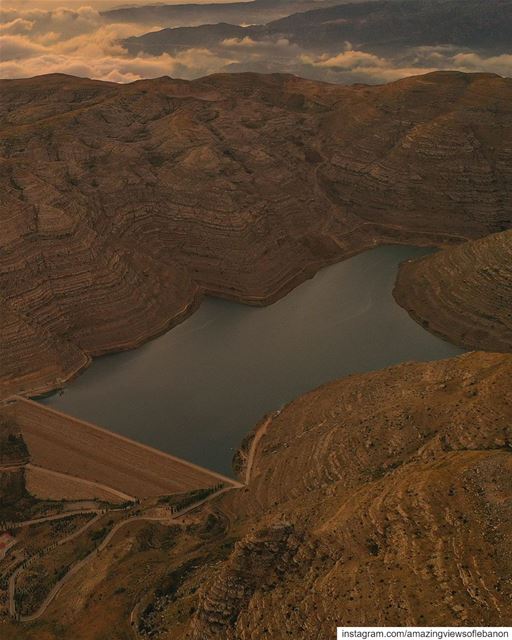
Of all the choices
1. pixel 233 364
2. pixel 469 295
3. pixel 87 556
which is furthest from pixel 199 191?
pixel 87 556

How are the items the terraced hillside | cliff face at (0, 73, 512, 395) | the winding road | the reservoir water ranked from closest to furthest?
the terraced hillside → the winding road → the reservoir water → cliff face at (0, 73, 512, 395)

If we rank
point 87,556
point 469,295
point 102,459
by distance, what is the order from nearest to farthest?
point 87,556 < point 102,459 < point 469,295

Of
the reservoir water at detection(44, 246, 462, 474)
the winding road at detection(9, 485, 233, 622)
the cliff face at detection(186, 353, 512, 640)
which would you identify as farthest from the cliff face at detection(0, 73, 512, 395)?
the cliff face at detection(186, 353, 512, 640)

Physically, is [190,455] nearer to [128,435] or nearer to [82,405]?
[128,435]

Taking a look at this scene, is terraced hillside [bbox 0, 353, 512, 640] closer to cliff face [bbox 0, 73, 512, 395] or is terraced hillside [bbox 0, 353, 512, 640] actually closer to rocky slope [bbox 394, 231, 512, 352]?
rocky slope [bbox 394, 231, 512, 352]

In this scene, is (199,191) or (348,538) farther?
(199,191)

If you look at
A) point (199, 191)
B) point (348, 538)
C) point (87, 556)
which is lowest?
point (87, 556)

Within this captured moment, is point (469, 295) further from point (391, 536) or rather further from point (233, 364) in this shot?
point (391, 536)

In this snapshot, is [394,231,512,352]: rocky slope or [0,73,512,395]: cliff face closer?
[394,231,512,352]: rocky slope
